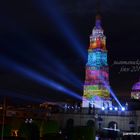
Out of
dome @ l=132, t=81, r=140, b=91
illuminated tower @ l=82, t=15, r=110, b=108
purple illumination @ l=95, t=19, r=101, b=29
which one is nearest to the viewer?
illuminated tower @ l=82, t=15, r=110, b=108

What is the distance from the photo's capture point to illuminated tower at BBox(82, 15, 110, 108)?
13250cm

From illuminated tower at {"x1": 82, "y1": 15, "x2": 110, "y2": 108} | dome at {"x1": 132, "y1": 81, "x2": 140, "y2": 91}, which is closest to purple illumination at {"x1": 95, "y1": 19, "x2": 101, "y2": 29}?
illuminated tower at {"x1": 82, "y1": 15, "x2": 110, "y2": 108}

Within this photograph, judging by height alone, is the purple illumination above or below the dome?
above

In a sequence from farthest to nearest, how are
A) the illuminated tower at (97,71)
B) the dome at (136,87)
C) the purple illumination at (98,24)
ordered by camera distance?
the dome at (136,87)
the purple illumination at (98,24)
the illuminated tower at (97,71)

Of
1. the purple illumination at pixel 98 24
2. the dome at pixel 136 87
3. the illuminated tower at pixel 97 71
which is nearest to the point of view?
the illuminated tower at pixel 97 71

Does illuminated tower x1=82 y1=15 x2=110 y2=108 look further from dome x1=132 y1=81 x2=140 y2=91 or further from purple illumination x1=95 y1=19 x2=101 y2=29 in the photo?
dome x1=132 y1=81 x2=140 y2=91

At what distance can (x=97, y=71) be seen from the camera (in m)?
135

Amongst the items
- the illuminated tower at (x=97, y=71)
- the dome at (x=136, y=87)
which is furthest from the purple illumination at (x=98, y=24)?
the dome at (x=136, y=87)

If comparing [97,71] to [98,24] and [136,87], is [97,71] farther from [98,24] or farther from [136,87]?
[136,87]

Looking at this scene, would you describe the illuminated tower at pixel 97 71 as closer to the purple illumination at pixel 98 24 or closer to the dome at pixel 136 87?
the purple illumination at pixel 98 24

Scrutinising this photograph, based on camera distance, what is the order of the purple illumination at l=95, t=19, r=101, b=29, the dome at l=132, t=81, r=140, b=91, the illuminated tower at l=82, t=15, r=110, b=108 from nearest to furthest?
the illuminated tower at l=82, t=15, r=110, b=108, the purple illumination at l=95, t=19, r=101, b=29, the dome at l=132, t=81, r=140, b=91

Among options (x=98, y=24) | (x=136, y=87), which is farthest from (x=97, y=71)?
(x=136, y=87)

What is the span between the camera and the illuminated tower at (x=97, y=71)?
132500 millimetres

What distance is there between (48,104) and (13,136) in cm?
9747
